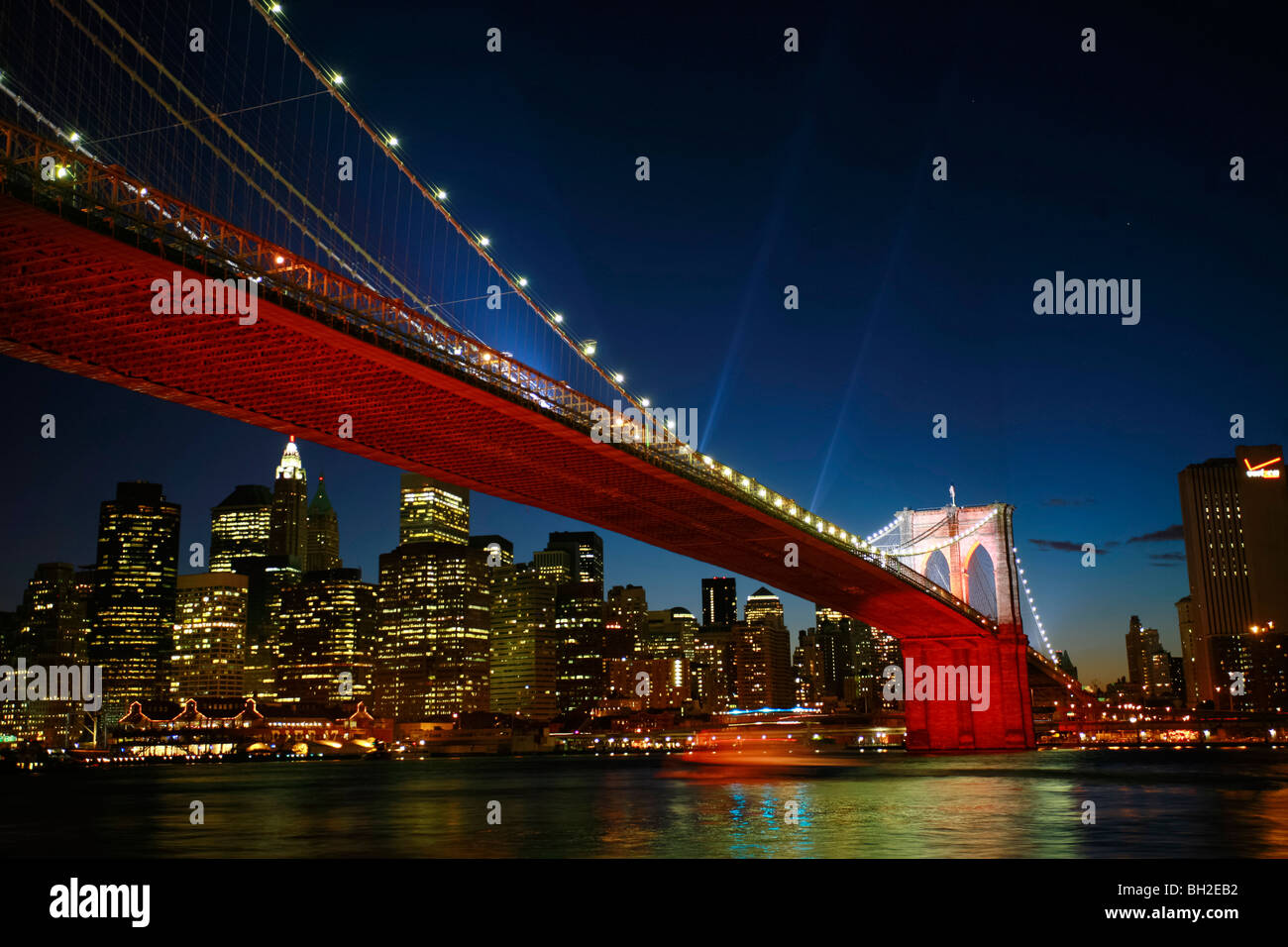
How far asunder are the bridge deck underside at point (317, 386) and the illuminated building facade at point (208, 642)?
159m

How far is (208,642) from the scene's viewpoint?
193125mm

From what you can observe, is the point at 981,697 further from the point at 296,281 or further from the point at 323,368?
the point at 296,281

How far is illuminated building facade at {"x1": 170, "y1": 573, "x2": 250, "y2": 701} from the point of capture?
190625mm

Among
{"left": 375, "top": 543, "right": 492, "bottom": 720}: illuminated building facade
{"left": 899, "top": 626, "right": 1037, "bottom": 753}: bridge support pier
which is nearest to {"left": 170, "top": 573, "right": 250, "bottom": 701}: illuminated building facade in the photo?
{"left": 375, "top": 543, "right": 492, "bottom": 720}: illuminated building facade

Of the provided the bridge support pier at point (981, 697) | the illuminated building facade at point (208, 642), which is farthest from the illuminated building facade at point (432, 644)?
the bridge support pier at point (981, 697)

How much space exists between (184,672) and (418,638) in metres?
39.2

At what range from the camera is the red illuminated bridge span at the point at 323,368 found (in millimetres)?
21703

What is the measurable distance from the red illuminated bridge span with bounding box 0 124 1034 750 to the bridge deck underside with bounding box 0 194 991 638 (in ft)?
0.20

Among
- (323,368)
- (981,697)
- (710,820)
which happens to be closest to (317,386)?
(323,368)

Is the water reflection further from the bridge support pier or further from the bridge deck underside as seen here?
the bridge support pier

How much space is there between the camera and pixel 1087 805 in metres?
25.5

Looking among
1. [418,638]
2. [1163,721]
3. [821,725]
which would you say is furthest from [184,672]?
[1163,721]
